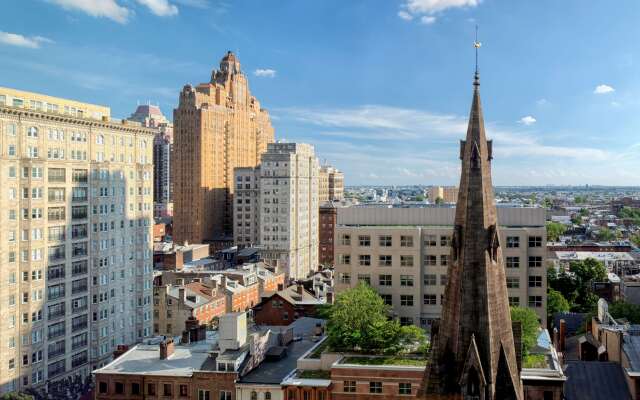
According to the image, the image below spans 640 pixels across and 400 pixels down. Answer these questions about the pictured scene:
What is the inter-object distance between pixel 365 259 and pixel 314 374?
2053cm

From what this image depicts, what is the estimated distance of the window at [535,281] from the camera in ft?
251

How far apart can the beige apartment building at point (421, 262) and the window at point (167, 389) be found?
882 inches

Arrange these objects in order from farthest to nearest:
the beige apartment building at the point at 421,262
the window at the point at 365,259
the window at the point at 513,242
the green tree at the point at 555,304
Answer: the green tree at the point at 555,304 → the window at the point at 365,259 → the beige apartment building at the point at 421,262 → the window at the point at 513,242

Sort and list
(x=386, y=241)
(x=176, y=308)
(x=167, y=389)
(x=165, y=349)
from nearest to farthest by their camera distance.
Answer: (x=167, y=389)
(x=165, y=349)
(x=386, y=241)
(x=176, y=308)

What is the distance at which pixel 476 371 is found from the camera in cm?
3153

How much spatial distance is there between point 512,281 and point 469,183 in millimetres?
46261

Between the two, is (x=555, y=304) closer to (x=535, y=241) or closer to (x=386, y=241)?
(x=535, y=241)

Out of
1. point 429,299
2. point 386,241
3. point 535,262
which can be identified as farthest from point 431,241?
point 535,262

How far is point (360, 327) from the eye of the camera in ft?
201

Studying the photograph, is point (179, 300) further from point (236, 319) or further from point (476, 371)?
point (476, 371)

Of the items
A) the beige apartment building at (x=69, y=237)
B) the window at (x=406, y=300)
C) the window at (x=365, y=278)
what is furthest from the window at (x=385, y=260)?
the beige apartment building at (x=69, y=237)

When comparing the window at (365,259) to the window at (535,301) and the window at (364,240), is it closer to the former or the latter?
the window at (364,240)

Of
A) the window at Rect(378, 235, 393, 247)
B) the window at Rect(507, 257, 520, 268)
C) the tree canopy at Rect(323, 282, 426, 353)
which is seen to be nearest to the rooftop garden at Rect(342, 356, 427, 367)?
the tree canopy at Rect(323, 282, 426, 353)

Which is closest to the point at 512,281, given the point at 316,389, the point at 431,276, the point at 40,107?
the point at 431,276
